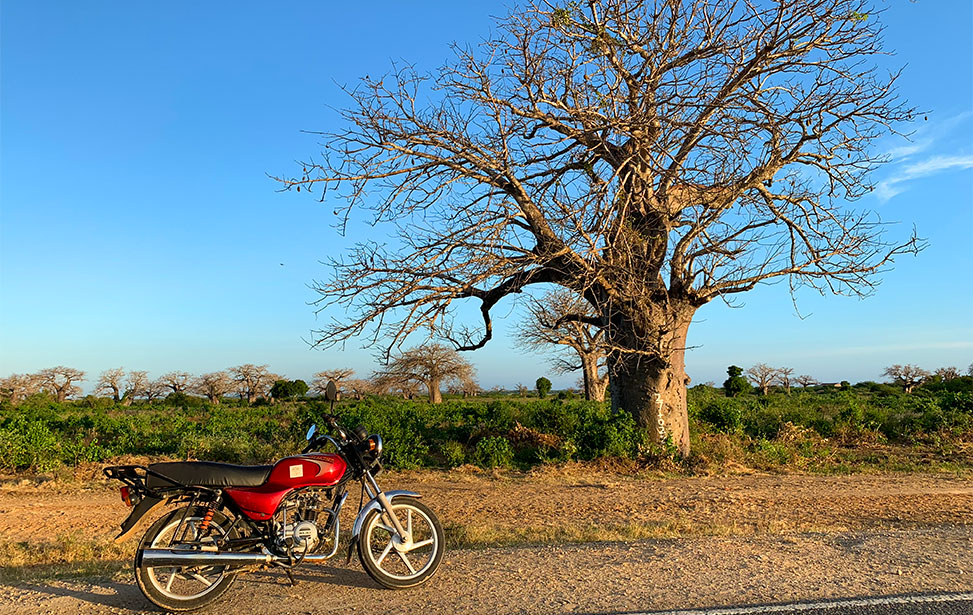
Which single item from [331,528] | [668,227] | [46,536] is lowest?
[46,536]

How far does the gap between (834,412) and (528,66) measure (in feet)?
43.0

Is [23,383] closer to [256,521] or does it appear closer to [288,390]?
[288,390]

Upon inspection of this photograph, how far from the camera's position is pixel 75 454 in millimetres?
12891

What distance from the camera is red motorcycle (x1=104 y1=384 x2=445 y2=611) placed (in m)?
5.05

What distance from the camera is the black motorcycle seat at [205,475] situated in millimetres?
5094

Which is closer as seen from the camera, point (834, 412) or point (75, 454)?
point (75, 454)

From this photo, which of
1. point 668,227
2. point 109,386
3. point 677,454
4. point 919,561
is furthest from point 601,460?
point 109,386

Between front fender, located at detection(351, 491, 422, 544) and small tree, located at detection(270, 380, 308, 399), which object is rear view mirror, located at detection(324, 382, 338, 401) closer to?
front fender, located at detection(351, 491, 422, 544)

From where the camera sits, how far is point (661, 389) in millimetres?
12977

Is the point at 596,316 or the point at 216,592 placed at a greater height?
the point at 596,316

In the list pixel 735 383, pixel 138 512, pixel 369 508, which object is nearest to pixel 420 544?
pixel 369 508

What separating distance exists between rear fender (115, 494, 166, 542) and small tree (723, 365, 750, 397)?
3801cm

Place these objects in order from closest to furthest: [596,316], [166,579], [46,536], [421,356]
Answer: [166,579] → [46,536] → [596,316] → [421,356]

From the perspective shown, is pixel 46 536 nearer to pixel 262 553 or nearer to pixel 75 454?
pixel 262 553
